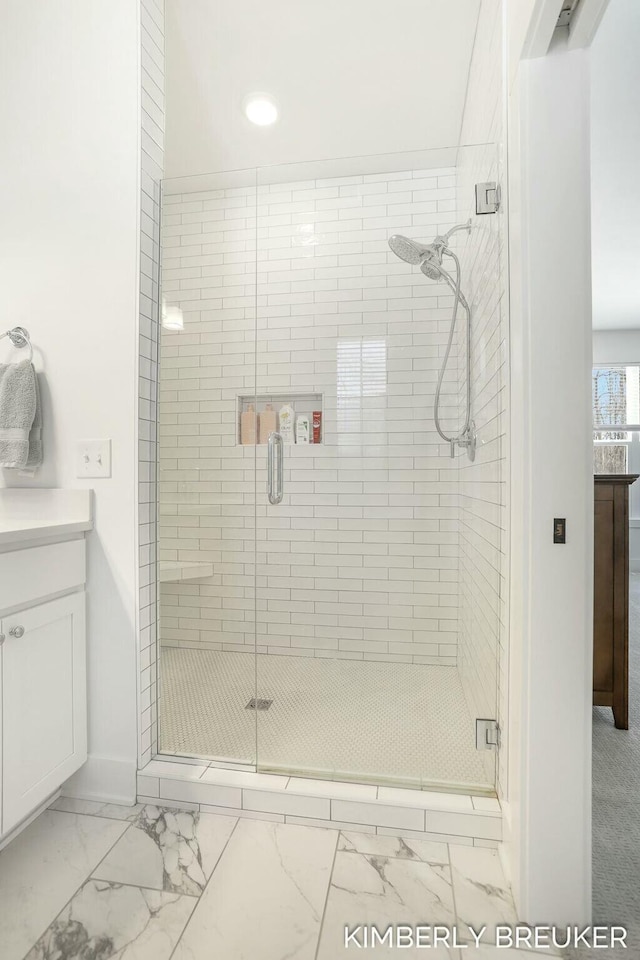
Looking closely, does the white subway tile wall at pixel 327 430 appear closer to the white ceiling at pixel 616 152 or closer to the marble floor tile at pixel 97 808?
the marble floor tile at pixel 97 808

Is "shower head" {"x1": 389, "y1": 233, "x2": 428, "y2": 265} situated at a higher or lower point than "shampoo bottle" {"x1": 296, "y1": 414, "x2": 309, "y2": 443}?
higher

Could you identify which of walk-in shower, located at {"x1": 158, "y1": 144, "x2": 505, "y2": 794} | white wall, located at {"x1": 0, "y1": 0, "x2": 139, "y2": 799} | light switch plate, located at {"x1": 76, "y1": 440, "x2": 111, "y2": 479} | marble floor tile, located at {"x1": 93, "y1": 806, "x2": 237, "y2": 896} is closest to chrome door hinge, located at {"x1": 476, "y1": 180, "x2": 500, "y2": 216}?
walk-in shower, located at {"x1": 158, "y1": 144, "x2": 505, "y2": 794}

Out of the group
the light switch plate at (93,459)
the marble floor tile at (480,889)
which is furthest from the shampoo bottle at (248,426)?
the marble floor tile at (480,889)

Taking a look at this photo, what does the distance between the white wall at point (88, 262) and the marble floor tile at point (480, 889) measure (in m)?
1.03

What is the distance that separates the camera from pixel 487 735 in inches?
58.6

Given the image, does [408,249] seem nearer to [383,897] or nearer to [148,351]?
[148,351]

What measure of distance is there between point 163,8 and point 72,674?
7.84 ft

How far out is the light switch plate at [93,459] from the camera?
1.65m

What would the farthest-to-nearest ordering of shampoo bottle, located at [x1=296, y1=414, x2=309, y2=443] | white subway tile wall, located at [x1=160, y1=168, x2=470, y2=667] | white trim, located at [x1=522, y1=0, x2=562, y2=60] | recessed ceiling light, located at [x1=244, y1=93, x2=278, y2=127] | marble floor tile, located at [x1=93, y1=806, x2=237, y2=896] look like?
recessed ceiling light, located at [x1=244, y1=93, x2=278, y2=127] → shampoo bottle, located at [x1=296, y1=414, x2=309, y2=443] → white subway tile wall, located at [x1=160, y1=168, x2=470, y2=667] → marble floor tile, located at [x1=93, y1=806, x2=237, y2=896] → white trim, located at [x1=522, y1=0, x2=562, y2=60]

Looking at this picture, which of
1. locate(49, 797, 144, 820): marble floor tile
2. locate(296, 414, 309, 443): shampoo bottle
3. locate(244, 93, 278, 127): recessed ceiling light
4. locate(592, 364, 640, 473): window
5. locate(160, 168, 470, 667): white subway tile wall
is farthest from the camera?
locate(592, 364, 640, 473): window

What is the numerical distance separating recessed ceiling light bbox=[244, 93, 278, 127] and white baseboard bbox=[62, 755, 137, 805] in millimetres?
2716

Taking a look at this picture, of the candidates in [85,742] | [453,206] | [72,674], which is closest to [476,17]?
[453,206]

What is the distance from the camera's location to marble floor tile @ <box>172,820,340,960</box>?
1.10m

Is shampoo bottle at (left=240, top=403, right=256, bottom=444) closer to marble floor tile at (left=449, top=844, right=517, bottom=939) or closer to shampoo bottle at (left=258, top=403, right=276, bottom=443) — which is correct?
shampoo bottle at (left=258, top=403, right=276, bottom=443)
